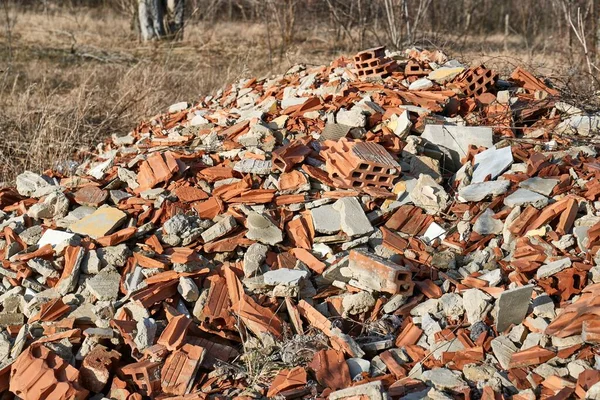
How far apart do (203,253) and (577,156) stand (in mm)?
2475

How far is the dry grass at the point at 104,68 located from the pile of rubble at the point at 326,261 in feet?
5.15

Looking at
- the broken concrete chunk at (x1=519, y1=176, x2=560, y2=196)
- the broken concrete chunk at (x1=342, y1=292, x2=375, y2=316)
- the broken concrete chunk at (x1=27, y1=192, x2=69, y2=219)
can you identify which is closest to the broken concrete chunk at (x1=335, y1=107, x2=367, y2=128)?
the broken concrete chunk at (x1=519, y1=176, x2=560, y2=196)

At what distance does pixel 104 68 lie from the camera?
10.8 m

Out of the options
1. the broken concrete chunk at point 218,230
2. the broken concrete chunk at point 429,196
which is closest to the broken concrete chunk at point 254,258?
the broken concrete chunk at point 218,230

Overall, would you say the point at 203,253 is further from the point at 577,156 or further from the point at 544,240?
the point at 577,156

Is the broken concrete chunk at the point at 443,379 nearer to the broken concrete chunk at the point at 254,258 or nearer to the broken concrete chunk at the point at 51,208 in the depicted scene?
the broken concrete chunk at the point at 254,258

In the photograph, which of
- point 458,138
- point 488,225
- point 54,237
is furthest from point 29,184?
point 488,225

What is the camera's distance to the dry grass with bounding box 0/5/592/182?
6.50 meters

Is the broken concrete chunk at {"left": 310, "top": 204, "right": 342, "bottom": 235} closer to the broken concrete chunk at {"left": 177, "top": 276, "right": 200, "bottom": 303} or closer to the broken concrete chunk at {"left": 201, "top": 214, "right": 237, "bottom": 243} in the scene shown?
the broken concrete chunk at {"left": 201, "top": 214, "right": 237, "bottom": 243}

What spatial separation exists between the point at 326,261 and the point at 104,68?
813cm

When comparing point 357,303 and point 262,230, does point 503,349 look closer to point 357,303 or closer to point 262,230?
point 357,303

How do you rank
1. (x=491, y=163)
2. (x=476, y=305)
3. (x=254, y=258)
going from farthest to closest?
(x=491, y=163), (x=254, y=258), (x=476, y=305)

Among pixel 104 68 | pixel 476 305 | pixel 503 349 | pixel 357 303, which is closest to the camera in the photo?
pixel 503 349

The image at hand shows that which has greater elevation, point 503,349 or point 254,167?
point 254,167
